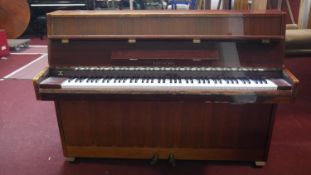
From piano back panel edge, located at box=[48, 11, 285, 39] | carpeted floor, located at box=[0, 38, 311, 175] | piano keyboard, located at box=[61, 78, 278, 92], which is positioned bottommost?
carpeted floor, located at box=[0, 38, 311, 175]

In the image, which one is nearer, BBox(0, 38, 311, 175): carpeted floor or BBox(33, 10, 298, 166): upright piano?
BBox(33, 10, 298, 166): upright piano

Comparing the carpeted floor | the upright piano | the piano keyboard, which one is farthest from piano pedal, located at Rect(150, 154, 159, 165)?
the piano keyboard

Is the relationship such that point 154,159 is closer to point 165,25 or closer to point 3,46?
point 165,25

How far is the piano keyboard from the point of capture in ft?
5.15

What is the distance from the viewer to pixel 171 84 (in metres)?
1.61

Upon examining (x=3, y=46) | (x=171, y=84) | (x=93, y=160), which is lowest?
(x=93, y=160)

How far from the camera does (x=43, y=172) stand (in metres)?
2.00

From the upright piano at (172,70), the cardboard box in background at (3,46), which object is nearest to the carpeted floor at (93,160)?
the upright piano at (172,70)

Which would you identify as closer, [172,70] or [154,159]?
[172,70]

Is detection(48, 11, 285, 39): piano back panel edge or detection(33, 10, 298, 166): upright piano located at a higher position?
detection(48, 11, 285, 39): piano back panel edge

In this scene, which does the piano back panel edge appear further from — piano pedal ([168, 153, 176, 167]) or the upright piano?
piano pedal ([168, 153, 176, 167])

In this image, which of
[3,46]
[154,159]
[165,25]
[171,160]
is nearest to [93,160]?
[154,159]

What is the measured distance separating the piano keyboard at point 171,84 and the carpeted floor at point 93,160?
2.27 ft

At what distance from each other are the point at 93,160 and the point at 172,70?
3.02 ft
